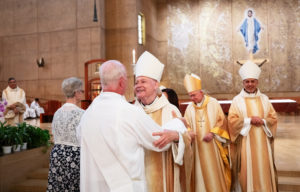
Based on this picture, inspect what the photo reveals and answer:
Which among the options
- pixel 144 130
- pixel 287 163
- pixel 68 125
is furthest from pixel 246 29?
pixel 144 130

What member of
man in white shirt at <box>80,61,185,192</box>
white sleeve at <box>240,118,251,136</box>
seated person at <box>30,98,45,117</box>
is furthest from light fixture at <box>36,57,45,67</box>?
man in white shirt at <box>80,61,185,192</box>

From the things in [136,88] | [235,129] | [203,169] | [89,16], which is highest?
[89,16]

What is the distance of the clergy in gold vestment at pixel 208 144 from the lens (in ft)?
11.9

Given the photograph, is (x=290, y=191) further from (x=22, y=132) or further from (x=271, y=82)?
(x=271, y=82)

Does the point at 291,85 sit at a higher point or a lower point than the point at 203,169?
higher

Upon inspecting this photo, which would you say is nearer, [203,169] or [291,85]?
[203,169]

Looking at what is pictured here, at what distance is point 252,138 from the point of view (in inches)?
153

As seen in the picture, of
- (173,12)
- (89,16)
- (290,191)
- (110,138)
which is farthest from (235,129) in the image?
(173,12)

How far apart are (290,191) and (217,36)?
13788 millimetres

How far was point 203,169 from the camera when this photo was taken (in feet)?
12.1

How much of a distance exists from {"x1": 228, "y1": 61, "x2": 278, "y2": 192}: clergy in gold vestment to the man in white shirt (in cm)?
210

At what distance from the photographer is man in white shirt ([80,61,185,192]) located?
1.90 m

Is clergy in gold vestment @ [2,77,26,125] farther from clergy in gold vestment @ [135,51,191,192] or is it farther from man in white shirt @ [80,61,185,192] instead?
man in white shirt @ [80,61,185,192]

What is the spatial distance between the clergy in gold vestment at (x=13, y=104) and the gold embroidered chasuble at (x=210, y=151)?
4625 millimetres
